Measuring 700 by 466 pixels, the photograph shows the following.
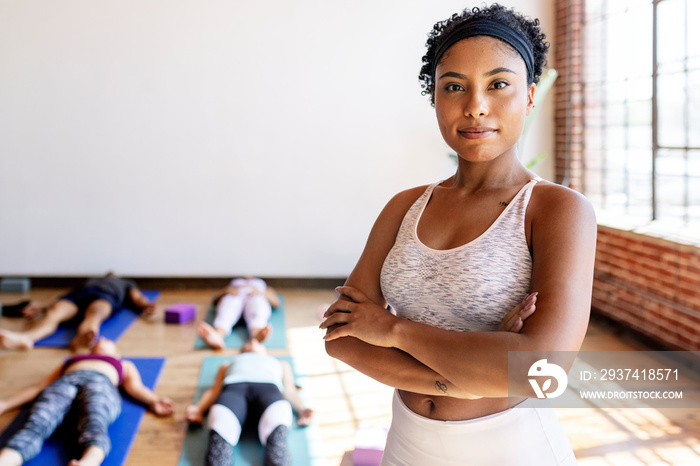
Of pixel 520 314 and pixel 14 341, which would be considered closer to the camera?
pixel 520 314

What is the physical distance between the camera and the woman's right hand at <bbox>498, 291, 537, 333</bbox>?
1014 mm

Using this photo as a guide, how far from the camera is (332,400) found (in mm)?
3256

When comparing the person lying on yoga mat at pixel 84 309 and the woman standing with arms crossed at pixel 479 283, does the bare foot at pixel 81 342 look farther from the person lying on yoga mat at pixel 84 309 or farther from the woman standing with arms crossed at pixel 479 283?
the woman standing with arms crossed at pixel 479 283

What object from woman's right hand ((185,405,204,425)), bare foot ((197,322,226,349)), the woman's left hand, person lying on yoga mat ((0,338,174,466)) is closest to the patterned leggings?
person lying on yoga mat ((0,338,174,466))

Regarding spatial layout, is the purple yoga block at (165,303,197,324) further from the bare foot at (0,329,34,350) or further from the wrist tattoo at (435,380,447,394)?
the wrist tattoo at (435,380,447,394)

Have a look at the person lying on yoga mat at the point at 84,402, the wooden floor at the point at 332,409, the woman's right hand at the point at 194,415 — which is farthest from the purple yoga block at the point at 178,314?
the woman's right hand at the point at 194,415

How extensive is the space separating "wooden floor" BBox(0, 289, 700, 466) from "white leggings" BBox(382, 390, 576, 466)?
155 cm

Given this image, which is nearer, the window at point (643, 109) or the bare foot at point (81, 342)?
the window at point (643, 109)

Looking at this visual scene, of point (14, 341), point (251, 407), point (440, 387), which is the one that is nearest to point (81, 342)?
point (14, 341)

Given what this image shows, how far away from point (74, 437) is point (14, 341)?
1437 millimetres

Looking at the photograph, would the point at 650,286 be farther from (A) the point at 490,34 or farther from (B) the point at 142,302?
(B) the point at 142,302

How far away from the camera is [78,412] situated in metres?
2.82

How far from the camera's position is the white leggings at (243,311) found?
4329mm

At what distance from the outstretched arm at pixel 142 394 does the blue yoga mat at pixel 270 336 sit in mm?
788
